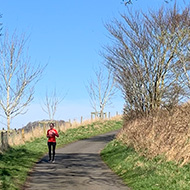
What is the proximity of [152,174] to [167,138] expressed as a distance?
369cm

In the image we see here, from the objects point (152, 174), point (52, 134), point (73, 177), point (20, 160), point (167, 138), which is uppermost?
point (52, 134)

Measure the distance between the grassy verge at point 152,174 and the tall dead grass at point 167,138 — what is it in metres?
0.42

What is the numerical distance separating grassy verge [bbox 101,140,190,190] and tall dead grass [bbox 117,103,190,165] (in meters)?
0.42

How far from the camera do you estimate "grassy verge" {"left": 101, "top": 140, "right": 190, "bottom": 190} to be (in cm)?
1031

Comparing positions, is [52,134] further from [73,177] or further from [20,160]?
[73,177]

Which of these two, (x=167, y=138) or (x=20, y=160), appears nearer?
(x=167, y=138)

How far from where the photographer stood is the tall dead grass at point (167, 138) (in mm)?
13084

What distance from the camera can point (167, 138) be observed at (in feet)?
50.0

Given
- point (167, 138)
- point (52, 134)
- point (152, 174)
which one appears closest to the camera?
point (152, 174)

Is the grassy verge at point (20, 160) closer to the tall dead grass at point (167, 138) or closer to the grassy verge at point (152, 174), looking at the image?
the grassy verge at point (152, 174)

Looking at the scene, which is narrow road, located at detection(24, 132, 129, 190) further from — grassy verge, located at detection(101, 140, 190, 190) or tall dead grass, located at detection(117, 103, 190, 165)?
tall dead grass, located at detection(117, 103, 190, 165)

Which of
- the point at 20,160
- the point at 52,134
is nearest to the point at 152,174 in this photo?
the point at 52,134

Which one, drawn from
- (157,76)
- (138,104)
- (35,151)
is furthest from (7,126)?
(157,76)

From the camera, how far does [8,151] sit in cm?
2186
